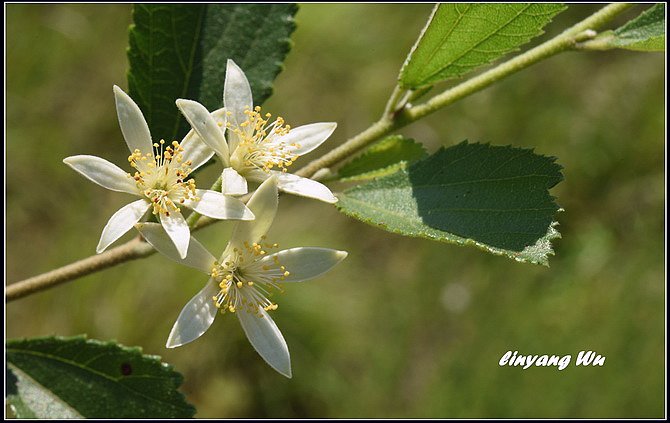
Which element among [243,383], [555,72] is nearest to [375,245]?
[243,383]

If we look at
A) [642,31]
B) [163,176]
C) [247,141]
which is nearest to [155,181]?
[163,176]

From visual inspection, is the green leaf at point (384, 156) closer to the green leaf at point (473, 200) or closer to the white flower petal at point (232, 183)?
the green leaf at point (473, 200)

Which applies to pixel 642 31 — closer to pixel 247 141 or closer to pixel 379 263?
pixel 247 141

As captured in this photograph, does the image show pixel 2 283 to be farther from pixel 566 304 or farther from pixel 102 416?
pixel 566 304

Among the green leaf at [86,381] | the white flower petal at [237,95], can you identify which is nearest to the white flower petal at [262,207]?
the white flower petal at [237,95]

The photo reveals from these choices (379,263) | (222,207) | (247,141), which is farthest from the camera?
(379,263)

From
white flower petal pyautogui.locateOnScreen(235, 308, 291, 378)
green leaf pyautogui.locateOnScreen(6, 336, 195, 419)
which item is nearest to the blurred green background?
green leaf pyautogui.locateOnScreen(6, 336, 195, 419)

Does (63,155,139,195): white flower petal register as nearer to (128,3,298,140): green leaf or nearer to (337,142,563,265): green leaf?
(128,3,298,140): green leaf
